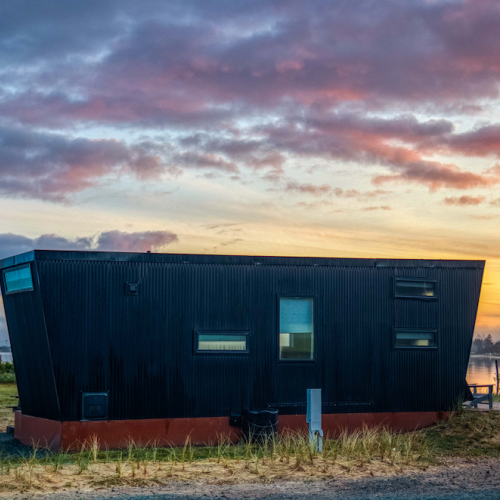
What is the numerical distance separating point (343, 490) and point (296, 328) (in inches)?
223

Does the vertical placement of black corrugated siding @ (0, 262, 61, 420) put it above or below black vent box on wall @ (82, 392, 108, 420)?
above

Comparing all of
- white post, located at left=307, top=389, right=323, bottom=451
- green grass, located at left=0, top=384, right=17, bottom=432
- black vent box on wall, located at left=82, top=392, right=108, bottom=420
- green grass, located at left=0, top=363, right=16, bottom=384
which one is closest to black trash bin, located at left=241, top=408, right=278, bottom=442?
white post, located at left=307, top=389, right=323, bottom=451

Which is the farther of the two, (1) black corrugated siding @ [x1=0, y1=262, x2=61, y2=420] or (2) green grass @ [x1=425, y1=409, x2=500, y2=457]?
(1) black corrugated siding @ [x1=0, y1=262, x2=61, y2=420]

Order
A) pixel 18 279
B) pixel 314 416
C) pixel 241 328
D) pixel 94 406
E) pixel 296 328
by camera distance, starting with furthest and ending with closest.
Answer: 1. pixel 296 328
2. pixel 18 279
3. pixel 241 328
4. pixel 94 406
5. pixel 314 416

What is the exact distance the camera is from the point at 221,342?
15000mm

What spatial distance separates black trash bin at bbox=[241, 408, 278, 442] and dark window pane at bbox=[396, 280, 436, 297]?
4.17m

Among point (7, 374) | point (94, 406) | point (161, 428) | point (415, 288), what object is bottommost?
point (7, 374)

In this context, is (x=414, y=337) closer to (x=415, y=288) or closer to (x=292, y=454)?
(x=415, y=288)

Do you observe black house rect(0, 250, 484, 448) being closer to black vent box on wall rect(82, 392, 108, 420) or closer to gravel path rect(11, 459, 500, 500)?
black vent box on wall rect(82, 392, 108, 420)

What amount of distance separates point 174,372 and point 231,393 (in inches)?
50.8

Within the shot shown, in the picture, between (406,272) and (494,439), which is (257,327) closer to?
(406,272)

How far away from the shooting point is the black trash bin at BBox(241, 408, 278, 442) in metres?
14.4

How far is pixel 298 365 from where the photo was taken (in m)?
15.4

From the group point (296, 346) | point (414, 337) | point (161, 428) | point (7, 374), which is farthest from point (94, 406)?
point (7, 374)
